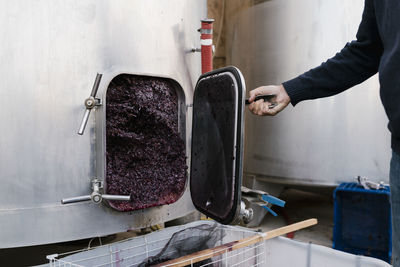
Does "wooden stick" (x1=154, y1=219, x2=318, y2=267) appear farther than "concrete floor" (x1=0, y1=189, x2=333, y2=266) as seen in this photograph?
No

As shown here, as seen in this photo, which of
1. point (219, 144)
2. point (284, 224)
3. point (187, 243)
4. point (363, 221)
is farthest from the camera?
point (284, 224)

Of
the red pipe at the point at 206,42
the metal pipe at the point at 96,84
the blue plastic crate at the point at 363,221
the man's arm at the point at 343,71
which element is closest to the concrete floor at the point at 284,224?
the blue plastic crate at the point at 363,221

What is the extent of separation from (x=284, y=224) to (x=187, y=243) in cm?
137

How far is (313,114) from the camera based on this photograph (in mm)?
2045

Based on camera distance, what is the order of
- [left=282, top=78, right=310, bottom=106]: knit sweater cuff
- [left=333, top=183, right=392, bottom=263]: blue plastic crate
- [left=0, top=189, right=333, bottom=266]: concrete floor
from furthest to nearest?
1. [left=333, top=183, right=392, bottom=263]: blue plastic crate
2. [left=0, top=189, right=333, bottom=266]: concrete floor
3. [left=282, top=78, right=310, bottom=106]: knit sweater cuff

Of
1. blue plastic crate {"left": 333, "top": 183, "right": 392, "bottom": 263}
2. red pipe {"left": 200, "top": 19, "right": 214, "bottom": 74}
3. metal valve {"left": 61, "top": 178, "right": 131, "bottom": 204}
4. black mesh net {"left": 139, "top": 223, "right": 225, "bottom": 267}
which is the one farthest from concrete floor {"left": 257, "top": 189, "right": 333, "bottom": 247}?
metal valve {"left": 61, "top": 178, "right": 131, "bottom": 204}

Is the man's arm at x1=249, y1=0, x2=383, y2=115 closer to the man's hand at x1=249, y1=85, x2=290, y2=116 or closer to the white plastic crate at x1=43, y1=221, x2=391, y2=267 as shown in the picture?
the man's hand at x1=249, y1=85, x2=290, y2=116

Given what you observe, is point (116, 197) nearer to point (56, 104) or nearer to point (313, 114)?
point (56, 104)

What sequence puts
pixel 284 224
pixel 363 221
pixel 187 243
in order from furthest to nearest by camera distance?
1. pixel 284 224
2. pixel 363 221
3. pixel 187 243

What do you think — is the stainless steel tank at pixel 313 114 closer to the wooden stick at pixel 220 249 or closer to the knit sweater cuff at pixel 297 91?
the wooden stick at pixel 220 249

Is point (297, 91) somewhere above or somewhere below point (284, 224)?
above

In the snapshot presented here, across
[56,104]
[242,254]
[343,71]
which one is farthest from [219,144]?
[242,254]

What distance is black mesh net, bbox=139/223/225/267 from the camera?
125 centimetres

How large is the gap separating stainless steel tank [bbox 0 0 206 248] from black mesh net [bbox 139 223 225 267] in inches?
7.0
